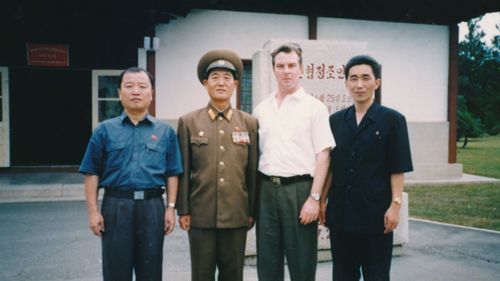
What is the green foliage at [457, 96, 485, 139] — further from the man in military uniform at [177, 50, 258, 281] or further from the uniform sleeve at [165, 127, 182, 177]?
the uniform sleeve at [165, 127, 182, 177]

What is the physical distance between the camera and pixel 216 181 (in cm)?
299

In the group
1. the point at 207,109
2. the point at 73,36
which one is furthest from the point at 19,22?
the point at 207,109

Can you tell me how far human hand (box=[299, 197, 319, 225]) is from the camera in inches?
119

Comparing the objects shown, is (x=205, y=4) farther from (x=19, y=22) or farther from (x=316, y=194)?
(x=316, y=194)

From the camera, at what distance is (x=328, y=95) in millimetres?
5020

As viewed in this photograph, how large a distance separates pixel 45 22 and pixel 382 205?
834cm

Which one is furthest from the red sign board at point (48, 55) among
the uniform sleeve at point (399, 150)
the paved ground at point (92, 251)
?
the uniform sleeve at point (399, 150)

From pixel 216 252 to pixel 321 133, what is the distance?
104 centimetres

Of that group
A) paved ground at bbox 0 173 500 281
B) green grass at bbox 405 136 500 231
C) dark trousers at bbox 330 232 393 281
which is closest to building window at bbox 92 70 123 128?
paved ground at bbox 0 173 500 281

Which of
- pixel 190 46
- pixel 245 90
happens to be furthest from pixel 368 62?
pixel 245 90

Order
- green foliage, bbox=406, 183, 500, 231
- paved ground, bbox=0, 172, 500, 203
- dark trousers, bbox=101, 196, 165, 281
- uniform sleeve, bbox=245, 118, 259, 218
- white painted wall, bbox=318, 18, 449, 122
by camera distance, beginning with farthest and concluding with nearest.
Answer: white painted wall, bbox=318, 18, 449, 122, paved ground, bbox=0, 172, 500, 203, green foliage, bbox=406, 183, 500, 231, uniform sleeve, bbox=245, 118, 259, 218, dark trousers, bbox=101, 196, 165, 281

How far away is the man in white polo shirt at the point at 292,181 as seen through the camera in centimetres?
305

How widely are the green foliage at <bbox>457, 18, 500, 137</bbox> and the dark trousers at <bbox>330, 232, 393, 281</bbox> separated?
2342 cm

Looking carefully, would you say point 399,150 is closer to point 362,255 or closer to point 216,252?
point 362,255
